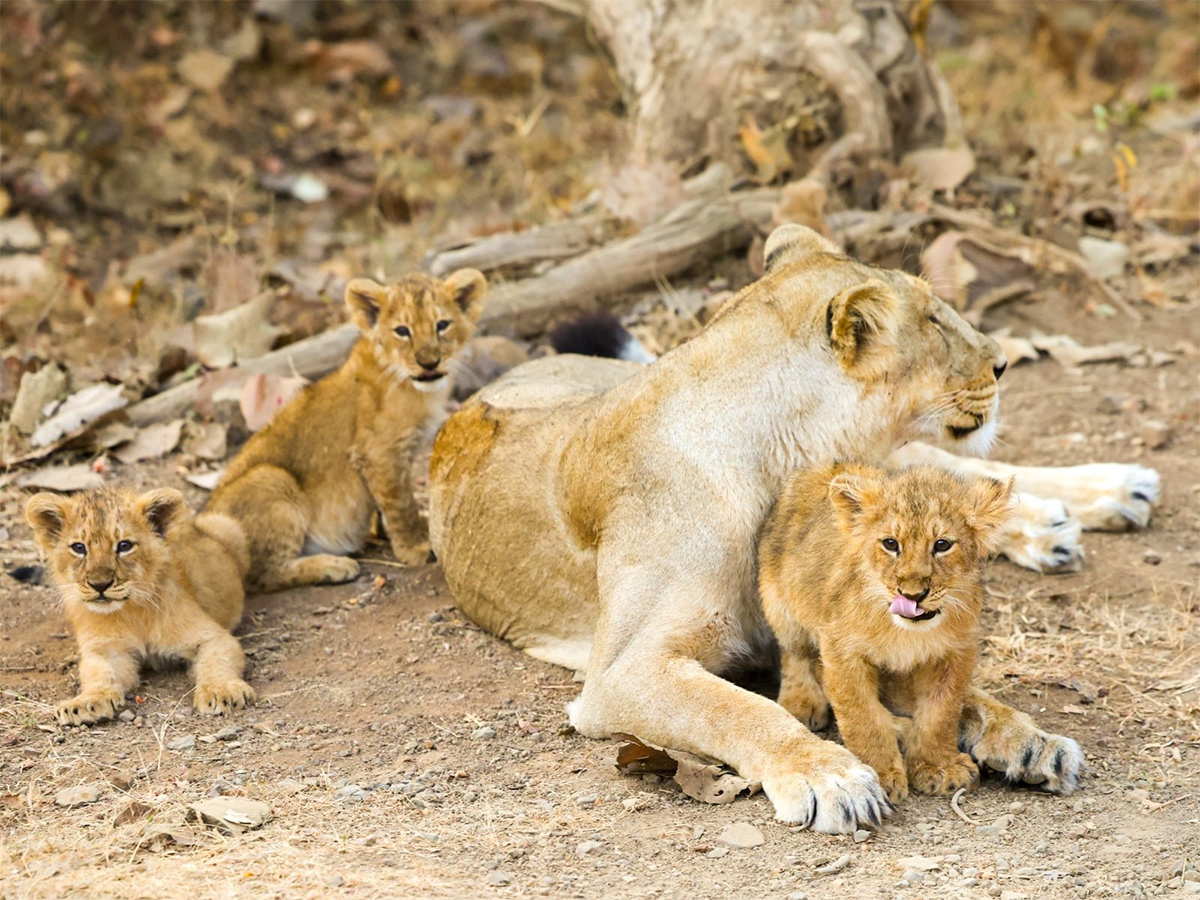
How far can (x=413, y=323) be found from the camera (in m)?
6.78

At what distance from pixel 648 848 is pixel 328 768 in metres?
1.19

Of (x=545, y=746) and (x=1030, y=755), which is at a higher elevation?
(x=1030, y=755)

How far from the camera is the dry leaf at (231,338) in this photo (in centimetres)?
823

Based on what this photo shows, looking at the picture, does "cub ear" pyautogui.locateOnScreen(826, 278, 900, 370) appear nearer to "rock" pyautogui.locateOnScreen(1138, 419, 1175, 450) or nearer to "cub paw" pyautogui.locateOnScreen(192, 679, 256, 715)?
"cub paw" pyautogui.locateOnScreen(192, 679, 256, 715)

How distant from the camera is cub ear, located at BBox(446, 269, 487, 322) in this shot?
23.0 feet

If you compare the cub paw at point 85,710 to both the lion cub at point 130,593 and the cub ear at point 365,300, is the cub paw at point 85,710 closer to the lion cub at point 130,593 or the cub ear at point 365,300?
the lion cub at point 130,593

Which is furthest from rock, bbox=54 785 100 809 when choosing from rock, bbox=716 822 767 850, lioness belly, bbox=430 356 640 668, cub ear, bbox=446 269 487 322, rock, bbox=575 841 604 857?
cub ear, bbox=446 269 487 322

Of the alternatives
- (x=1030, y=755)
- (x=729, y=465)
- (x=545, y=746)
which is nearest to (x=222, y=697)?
(x=545, y=746)

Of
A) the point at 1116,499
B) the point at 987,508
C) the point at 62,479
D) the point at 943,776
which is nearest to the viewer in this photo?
the point at 987,508

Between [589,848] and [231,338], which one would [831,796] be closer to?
[589,848]

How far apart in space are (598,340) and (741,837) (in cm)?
360

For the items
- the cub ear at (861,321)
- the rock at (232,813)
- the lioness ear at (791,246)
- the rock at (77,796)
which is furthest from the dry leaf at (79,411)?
the cub ear at (861,321)

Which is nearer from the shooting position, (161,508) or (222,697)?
(222,697)

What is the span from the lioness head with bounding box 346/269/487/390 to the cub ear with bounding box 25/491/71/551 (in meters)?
1.71
